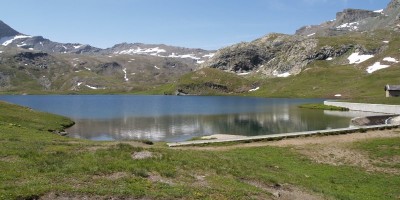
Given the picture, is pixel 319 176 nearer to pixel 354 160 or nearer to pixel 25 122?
pixel 354 160

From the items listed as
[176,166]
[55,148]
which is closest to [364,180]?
[176,166]

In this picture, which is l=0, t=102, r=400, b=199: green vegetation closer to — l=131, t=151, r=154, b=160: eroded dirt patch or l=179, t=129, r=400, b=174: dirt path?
l=131, t=151, r=154, b=160: eroded dirt patch

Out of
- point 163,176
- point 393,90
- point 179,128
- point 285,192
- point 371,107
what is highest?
point 393,90

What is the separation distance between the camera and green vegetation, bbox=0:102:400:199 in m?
21.5

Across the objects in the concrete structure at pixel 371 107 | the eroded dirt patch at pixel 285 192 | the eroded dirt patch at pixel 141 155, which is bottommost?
the concrete structure at pixel 371 107

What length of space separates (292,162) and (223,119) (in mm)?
73812

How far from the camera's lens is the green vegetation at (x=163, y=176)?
21500 mm

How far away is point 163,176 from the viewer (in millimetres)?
26219

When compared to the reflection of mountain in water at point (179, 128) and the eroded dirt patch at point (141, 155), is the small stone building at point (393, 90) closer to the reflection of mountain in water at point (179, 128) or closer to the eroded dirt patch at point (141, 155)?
the reflection of mountain in water at point (179, 128)

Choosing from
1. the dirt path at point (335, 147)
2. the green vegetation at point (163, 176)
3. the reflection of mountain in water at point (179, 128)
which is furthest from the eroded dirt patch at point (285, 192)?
the reflection of mountain in water at point (179, 128)

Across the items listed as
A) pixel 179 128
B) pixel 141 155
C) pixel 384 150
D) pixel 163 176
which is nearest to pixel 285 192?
pixel 163 176

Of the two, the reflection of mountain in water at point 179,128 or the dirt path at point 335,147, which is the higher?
the dirt path at point 335,147

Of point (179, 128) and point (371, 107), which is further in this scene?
point (371, 107)

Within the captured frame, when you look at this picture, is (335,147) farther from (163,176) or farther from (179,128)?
(179,128)
